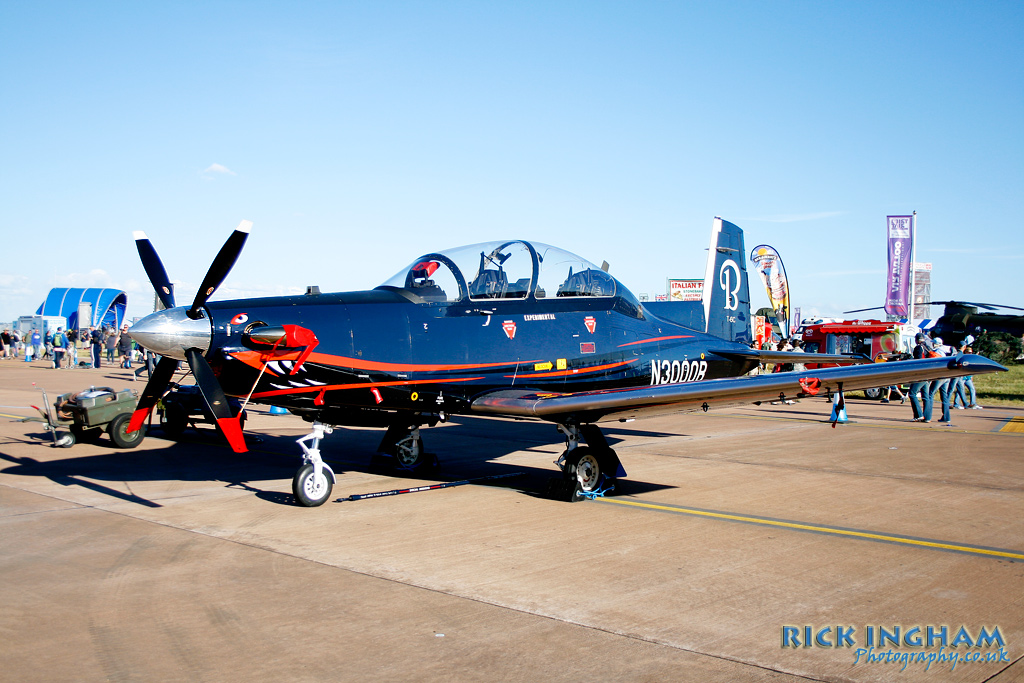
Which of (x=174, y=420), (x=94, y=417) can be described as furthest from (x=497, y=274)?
(x=174, y=420)

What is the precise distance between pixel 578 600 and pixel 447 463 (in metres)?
5.94

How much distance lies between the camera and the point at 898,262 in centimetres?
3562

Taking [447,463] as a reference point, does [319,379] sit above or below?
above

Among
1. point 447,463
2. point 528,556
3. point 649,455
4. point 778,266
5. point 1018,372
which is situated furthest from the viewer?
point 1018,372

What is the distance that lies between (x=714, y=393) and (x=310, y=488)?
4.17 m

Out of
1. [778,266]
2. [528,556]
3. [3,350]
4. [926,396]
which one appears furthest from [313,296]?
[3,350]

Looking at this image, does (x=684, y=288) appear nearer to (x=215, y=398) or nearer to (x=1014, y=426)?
(x=1014, y=426)

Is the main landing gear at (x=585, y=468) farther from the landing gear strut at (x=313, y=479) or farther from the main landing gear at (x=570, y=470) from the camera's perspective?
the landing gear strut at (x=313, y=479)

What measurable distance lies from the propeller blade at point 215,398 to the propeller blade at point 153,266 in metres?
1.26

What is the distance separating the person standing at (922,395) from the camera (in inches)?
634

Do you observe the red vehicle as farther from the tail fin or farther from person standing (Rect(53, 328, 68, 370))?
person standing (Rect(53, 328, 68, 370))

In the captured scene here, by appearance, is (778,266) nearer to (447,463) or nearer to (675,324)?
(675,324)

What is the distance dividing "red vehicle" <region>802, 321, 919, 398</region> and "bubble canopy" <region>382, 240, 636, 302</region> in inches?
832

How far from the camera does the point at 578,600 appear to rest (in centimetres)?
497
